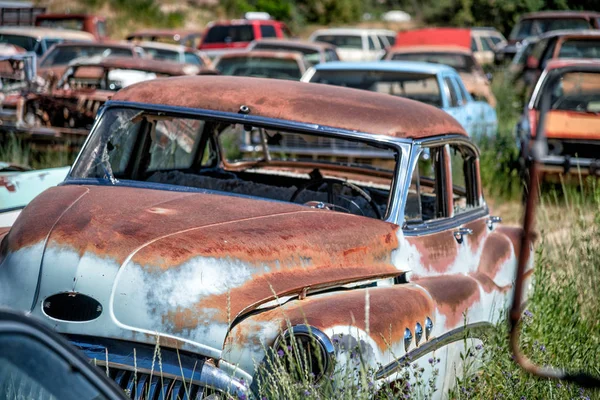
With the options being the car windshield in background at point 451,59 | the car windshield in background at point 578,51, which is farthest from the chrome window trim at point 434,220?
the car windshield in background at point 451,59

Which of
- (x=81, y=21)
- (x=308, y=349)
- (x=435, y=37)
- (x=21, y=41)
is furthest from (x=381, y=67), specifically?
(x=81, y=21)

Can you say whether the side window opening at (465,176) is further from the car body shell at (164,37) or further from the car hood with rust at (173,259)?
the car body shell at (164,37)

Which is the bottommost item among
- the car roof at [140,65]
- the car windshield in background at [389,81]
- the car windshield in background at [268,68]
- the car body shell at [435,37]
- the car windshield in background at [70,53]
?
the car body shell at [435,37]

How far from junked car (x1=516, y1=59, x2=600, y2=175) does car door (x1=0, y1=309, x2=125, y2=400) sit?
7.82 metres

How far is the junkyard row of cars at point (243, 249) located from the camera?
3289 mm

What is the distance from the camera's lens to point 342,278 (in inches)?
151

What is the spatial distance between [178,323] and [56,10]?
1371 inches

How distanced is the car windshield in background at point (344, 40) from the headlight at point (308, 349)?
21761 millimetres

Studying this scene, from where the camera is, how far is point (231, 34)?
2394cm

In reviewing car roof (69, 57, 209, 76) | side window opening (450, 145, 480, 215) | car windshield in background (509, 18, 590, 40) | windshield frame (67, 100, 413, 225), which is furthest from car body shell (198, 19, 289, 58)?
windshield frame (67, 100, 413, 225)

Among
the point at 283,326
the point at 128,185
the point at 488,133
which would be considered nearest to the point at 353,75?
the point at 488,133

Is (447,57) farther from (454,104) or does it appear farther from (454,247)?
(454,247)

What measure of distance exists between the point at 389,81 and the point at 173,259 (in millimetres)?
7917

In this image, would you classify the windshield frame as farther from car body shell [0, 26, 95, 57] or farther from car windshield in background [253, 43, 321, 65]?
car windshield in background [253, 43, 321, 65]
